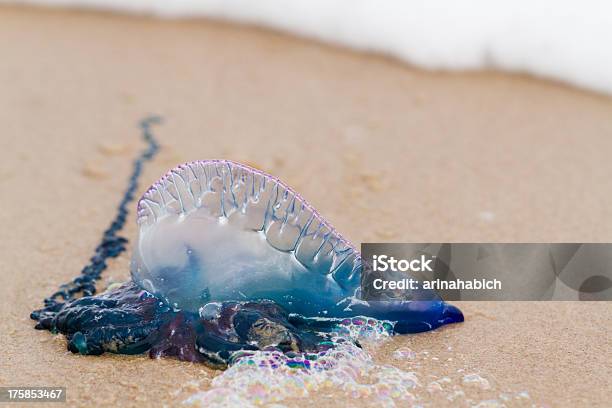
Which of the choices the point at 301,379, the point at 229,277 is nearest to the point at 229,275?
the point at 229,277

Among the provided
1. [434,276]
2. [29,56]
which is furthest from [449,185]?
[29,56]

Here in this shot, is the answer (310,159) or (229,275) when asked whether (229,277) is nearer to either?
(229,275)

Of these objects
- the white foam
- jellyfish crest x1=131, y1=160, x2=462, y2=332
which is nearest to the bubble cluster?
jellyfish crest x1=131, y1=160, x2=462, y2=332

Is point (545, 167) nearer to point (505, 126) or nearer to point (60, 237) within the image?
point (505, 126)

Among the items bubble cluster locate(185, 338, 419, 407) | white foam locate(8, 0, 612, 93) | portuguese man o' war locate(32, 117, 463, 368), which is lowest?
bubble cluster locate(185, 338, 419, 407)

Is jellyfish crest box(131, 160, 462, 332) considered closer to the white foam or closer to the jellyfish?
the jellyfish

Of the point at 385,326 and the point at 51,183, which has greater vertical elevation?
the point at 51,183

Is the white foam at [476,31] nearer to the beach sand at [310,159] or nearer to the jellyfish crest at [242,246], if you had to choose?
the beach sand at [310,159]
